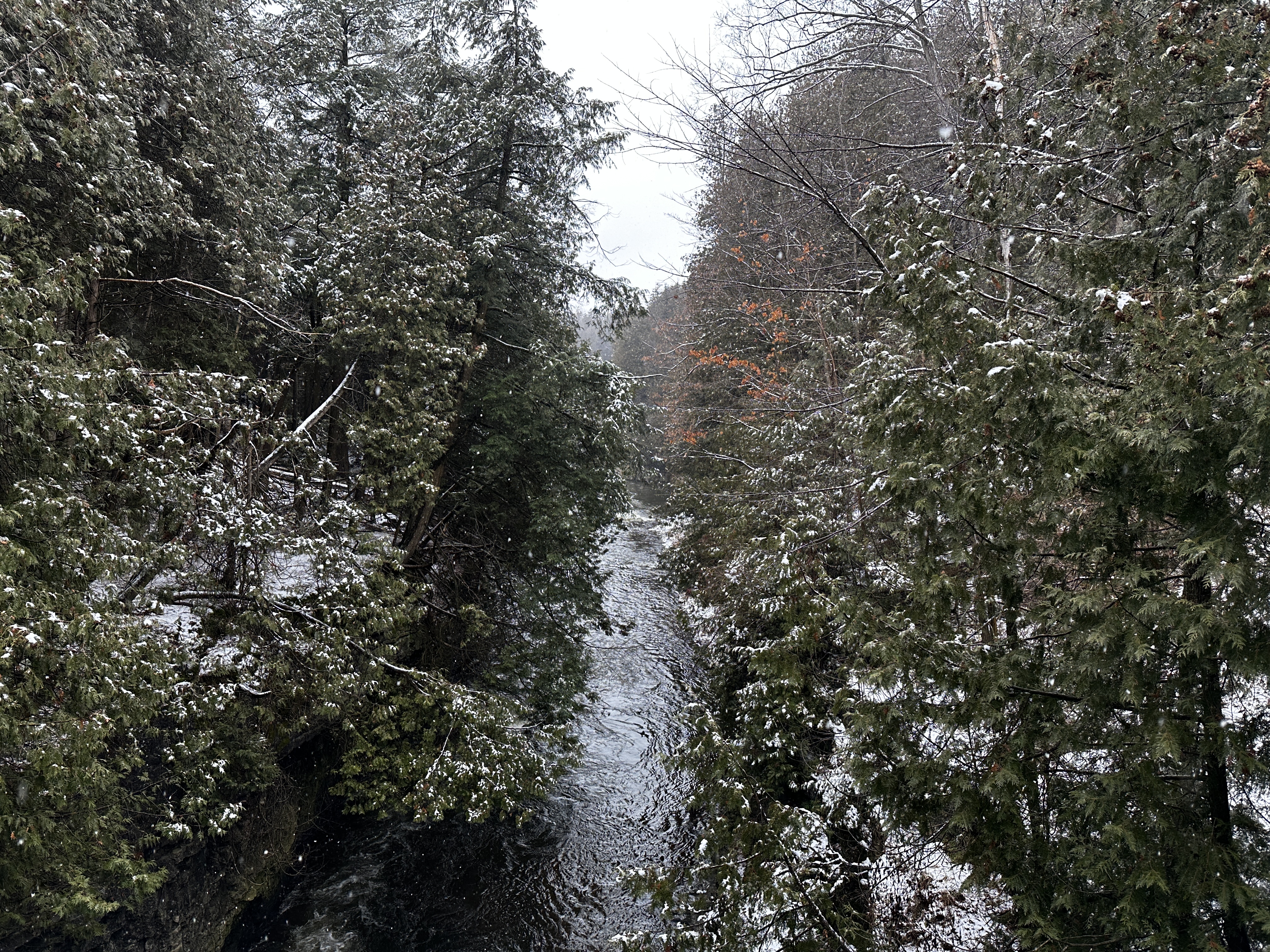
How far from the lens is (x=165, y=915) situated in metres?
6.41

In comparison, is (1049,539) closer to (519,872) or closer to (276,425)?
(276,425)

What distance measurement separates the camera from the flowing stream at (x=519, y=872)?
7492 millimetres

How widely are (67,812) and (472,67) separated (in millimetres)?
13264

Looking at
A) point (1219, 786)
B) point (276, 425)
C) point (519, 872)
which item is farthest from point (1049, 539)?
point (519, 872)

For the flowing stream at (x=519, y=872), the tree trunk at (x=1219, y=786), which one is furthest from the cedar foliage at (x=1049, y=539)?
the flowing stream at (x=519, y=872)

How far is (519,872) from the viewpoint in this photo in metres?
8.66

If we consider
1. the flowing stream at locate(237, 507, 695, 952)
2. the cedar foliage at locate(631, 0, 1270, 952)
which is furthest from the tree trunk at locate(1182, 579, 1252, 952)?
the flowing stream at locate(237, 507, 695, 952)

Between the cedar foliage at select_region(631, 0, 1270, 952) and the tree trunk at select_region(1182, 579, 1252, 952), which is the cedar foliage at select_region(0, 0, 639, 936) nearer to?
the cedar foliage at select_region(631, 0, 1270, 952)

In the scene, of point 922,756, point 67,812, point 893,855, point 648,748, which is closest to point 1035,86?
point 922,756

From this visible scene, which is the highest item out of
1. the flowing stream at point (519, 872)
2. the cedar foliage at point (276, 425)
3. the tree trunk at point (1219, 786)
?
the cedar foliage at point (276, 425)

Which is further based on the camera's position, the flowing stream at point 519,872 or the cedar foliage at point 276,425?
the flowing stream at point 519,872

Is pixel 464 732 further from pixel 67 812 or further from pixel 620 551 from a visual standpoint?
pixel 620 551

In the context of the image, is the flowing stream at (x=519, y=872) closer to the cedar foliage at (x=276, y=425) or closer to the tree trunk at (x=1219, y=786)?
the cedar foliage at (x=276, y=425)

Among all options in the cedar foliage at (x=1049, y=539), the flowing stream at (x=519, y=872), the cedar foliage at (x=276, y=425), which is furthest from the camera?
the flowing stream at (x=519, y=872)
